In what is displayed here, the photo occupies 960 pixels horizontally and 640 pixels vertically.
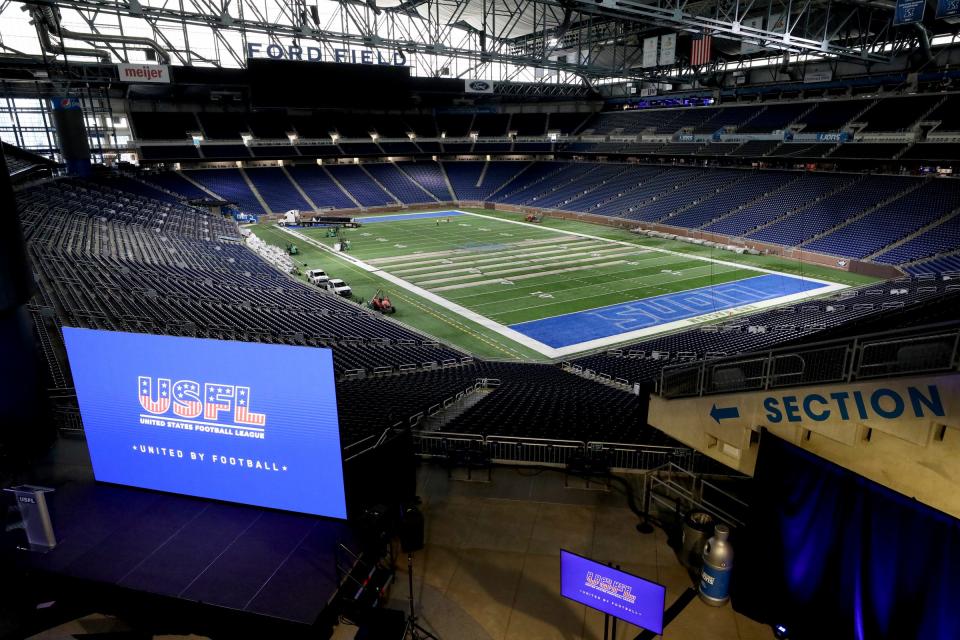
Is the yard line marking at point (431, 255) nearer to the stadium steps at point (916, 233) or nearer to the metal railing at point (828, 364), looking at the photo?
the stadium steps at point (916, 233)

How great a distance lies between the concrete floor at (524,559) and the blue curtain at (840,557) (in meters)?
0.58

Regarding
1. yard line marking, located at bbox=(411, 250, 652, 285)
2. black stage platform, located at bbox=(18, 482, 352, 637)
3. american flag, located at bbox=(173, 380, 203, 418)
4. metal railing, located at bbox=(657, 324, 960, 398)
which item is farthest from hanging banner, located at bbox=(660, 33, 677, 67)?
black stage platform, located at bbox=(18, 482, 352, 637)

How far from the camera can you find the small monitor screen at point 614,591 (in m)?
5.84

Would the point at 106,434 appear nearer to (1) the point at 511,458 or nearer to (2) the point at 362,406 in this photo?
(2) the point at 362,406

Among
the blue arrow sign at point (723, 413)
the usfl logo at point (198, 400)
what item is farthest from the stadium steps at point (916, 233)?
the usfl logo at point (198, 400)

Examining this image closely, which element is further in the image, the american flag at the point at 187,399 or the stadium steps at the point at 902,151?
the stadium steps at the point at 902,151

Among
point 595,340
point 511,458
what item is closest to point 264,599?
point 511,458

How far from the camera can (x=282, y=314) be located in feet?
76.2

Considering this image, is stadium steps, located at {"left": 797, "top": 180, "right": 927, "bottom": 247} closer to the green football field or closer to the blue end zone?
the green football field

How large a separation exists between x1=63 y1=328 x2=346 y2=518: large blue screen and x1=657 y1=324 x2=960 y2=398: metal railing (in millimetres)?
5564

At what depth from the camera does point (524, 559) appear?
28.3 feet

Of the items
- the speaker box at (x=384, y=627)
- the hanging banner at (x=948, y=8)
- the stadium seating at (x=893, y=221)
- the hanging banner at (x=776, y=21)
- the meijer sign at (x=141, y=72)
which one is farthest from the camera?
the meijer sign at (x=141, y=72)

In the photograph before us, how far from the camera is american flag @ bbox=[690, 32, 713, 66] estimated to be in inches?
1912

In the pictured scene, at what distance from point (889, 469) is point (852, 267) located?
3801cm
